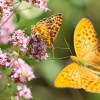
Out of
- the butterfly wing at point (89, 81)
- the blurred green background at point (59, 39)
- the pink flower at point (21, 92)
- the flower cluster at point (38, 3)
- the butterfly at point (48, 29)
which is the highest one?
the flower cluster at point (38, 3)

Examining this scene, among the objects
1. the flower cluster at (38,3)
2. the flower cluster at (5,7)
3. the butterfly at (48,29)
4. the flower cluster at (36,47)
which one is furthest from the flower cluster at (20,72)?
the flower cluster at (38,3)

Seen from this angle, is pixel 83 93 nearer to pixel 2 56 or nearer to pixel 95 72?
pixel 95 72

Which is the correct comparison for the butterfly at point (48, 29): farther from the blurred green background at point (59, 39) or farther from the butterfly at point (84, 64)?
the blurred green background at point (59, 39)

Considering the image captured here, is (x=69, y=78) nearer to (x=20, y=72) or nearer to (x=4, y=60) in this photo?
(x=20, y=72)

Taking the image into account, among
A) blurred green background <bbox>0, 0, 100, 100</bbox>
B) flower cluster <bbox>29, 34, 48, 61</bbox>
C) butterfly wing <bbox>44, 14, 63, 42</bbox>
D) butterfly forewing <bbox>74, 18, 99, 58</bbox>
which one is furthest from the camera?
blurred green background <bbox>0, 0, 100, 100</bbox>

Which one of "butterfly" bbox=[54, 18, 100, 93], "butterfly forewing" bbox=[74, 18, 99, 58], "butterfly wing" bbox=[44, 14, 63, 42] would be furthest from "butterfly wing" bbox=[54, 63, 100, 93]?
"butterfly wing" bbox=[44, 14, 63, 42]

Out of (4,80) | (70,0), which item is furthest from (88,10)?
(4,80)

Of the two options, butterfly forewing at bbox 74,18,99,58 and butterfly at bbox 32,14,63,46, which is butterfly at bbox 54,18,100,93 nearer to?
butterfly forewing at bbox 74,18,99,58

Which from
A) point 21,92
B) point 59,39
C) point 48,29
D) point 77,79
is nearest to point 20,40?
point 48,29
